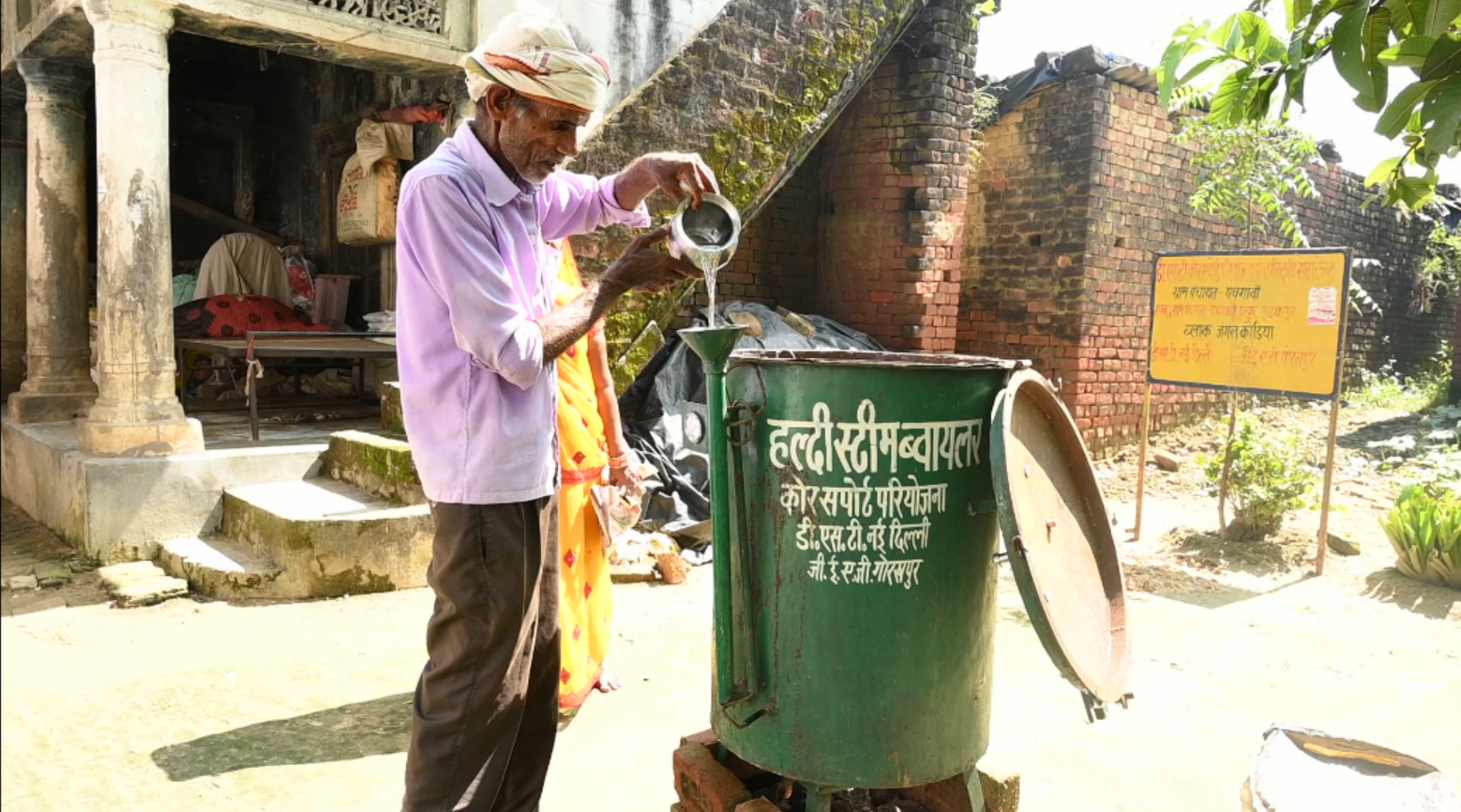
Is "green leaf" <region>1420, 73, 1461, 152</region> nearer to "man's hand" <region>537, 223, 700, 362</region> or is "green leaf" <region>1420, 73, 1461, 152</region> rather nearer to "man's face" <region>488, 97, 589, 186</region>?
"man's hand" <region>537, 223, 700, 362</region>

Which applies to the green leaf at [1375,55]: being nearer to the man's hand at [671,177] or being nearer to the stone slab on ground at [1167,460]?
the man's hand at [671,177]

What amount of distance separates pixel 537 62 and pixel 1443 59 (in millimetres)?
1590

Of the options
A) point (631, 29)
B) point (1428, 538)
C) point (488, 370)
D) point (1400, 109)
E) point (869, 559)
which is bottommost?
point (1428, 538)

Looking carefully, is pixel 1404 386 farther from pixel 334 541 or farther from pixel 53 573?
pixel 53 573

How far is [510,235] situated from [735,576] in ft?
2.75

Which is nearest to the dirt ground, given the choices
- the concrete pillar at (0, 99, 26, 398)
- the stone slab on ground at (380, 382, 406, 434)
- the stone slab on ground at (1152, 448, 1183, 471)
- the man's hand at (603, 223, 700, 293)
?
the stone slab on ground at (380, 382, 406, 434)

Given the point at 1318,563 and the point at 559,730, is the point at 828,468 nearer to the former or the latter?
the point at 559,730

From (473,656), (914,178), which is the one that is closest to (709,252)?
(473,656)

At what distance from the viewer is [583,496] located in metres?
3.11

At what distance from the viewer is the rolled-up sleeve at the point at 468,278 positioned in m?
1.72

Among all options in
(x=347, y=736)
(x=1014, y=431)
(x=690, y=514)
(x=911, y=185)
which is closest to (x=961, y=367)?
(x=1014, y=431)

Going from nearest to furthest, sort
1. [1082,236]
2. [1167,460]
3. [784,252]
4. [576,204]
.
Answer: [576,204] → [1082,236] → [1167,460] → [784,252]

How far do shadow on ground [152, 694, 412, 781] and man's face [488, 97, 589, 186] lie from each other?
72.1 inches

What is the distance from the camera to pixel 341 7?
482 cm
